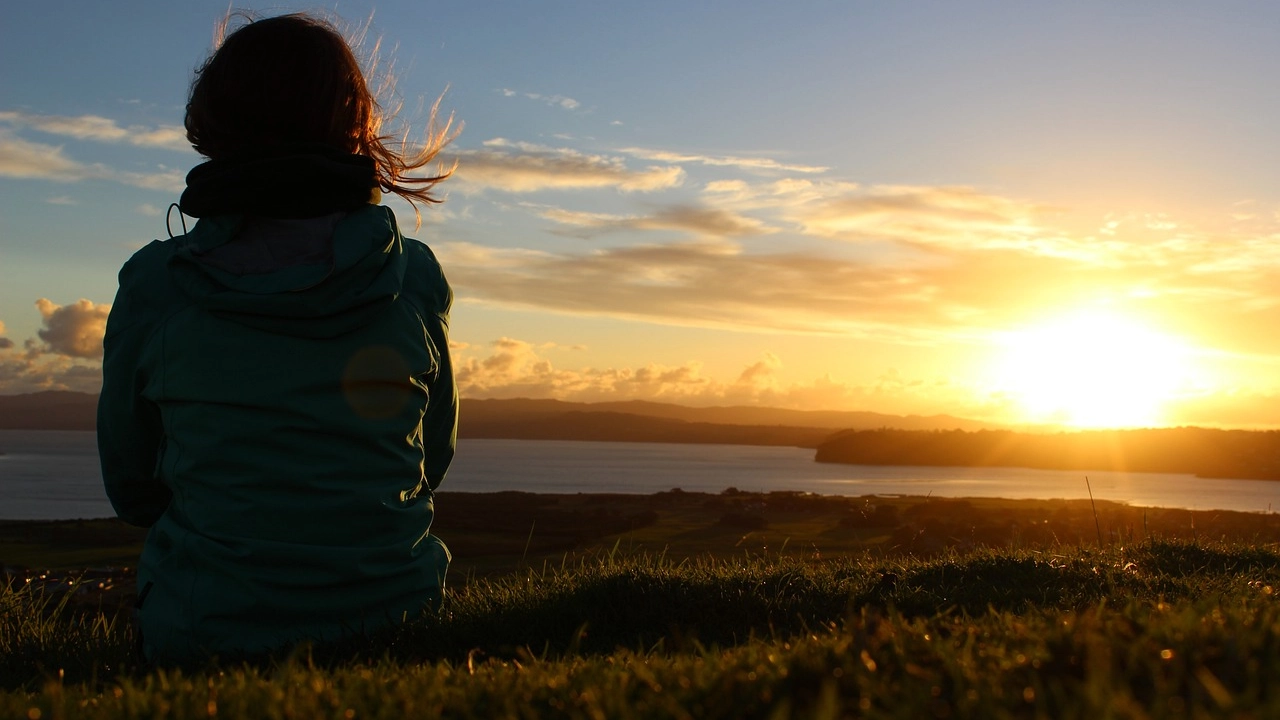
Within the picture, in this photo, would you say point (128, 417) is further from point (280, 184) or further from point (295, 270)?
point (280, 184)

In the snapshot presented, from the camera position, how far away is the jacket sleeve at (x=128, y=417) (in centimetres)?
318

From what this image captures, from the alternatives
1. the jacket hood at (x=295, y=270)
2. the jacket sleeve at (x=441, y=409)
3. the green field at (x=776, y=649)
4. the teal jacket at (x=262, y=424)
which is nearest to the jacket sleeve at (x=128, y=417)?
the teal jacket at (x=262, y=424)

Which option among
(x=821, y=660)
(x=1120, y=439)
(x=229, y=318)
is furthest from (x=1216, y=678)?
(x=1120, y=439)

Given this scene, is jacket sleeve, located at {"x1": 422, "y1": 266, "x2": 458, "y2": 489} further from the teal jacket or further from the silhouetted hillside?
the silhouetted hillside

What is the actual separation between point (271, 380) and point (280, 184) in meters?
0.68

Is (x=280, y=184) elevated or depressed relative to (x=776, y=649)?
elevated

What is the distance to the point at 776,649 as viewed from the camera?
235cm

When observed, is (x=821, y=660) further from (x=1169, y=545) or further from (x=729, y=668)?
(x=1169, y=545)

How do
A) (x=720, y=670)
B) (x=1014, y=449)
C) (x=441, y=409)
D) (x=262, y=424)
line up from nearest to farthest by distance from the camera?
(x=720, y=670) → (x=262, y=424) → (x=441, y=409) → (x=1014, y=449)

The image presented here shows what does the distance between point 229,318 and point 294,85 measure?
89cm

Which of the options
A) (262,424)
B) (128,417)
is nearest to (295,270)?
(262,424)

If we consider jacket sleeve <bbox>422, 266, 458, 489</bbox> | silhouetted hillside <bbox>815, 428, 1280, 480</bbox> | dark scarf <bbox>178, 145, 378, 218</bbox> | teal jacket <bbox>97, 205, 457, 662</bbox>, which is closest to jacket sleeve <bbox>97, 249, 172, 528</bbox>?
teal jacket <bbox>97, 205, 457, 662</bbox>

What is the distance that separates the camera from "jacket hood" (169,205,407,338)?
3.09m

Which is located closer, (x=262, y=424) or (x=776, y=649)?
Result: (x=776, y=649)
